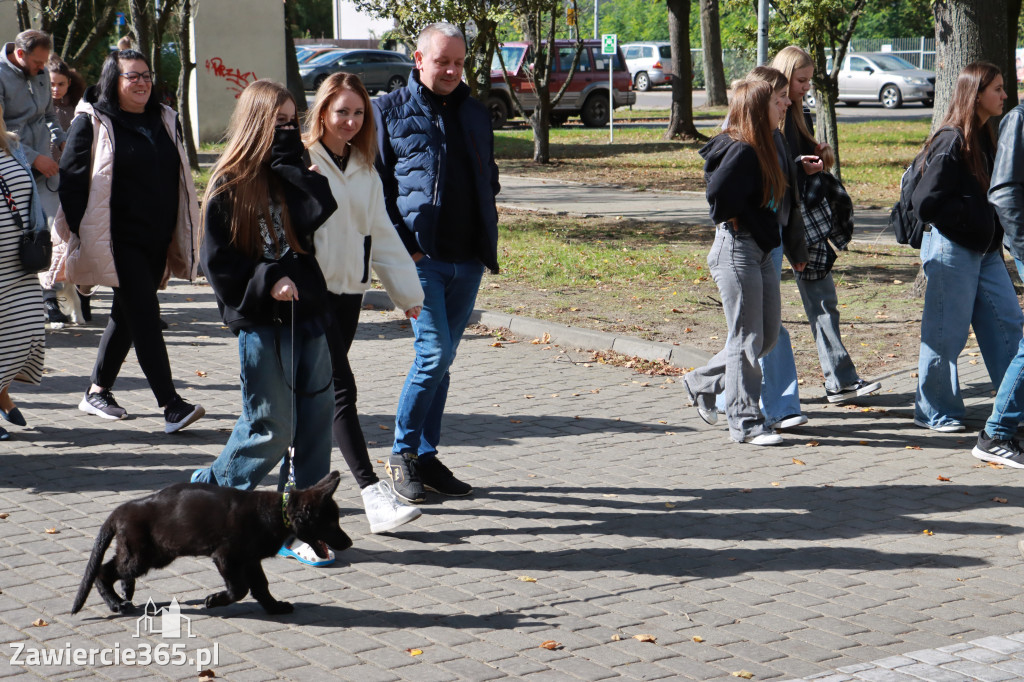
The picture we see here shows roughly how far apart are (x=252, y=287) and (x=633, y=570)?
6.30 ft

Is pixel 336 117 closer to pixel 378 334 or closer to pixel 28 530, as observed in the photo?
pixel 28 530

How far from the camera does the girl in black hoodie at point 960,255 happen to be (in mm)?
6637

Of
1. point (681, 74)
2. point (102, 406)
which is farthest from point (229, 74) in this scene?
point (102, 406)

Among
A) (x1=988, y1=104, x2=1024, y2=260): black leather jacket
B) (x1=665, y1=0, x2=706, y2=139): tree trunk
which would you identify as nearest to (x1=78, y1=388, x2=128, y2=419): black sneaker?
(x1=988, y1=104, x2=1024, y2=260): black leather jacket

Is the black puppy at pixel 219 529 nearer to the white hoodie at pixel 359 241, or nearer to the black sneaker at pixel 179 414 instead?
the white hoodie at pixel 359 241

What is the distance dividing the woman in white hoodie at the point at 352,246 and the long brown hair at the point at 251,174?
0.36 metres

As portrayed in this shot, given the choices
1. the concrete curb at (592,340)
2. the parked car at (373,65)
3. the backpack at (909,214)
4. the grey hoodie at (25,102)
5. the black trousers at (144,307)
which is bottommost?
the concrete curb at (592,340)

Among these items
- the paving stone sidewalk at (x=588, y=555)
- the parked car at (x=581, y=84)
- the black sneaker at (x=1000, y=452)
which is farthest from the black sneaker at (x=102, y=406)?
the parked car at (x=581, y=84)

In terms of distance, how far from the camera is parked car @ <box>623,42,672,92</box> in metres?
49.9

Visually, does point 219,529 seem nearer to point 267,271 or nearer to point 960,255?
point 267,271

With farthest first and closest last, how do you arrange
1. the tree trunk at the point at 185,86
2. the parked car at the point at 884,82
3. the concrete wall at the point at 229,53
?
the parked car at the point at 884,82
the concrete wall at the point at 229,53
the tree trunk at the point at 185,86

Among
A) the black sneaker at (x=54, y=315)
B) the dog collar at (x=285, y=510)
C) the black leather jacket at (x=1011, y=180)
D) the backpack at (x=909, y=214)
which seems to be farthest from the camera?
the black sneaker at (x=54, y=315)

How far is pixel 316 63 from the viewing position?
134 ft

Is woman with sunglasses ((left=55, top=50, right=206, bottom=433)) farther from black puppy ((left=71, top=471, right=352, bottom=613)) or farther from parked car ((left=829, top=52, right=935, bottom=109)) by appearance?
parked car ((left=829, top=52, right=935, bottom=109))
